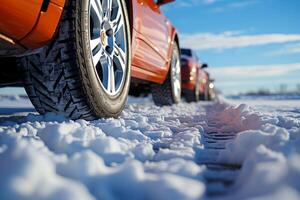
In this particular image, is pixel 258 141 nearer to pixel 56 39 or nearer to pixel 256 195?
pixel 256 195

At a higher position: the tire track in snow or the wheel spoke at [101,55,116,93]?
the wheel spoke at [101,55,116,93]

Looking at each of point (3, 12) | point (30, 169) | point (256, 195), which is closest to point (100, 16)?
point (3, 12)

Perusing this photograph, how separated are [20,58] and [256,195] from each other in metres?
1.88

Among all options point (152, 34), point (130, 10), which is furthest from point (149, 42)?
point (130, 10)

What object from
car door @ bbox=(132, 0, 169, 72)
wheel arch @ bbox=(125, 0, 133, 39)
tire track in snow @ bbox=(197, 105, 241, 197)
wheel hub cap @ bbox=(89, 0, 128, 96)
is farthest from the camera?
car door @ bbox=(132, 0, 169, 72)

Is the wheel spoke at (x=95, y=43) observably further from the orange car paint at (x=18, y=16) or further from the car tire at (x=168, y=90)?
the car tire at (x=168, y=90)

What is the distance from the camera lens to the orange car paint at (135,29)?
174 centimetres

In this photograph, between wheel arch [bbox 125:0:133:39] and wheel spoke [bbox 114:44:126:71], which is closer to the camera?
wheel spoke [bbox 114:44:126:71]

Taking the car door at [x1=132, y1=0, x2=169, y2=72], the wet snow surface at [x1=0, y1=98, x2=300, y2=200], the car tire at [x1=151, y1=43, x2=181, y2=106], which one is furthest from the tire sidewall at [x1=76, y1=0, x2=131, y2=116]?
the car tire at [x1=151, y1=43, x2=181, y2=106]

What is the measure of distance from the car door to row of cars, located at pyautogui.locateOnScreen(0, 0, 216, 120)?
0.12 meters

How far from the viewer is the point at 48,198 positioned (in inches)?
34.9

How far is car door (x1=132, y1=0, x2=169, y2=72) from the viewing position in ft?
11.4

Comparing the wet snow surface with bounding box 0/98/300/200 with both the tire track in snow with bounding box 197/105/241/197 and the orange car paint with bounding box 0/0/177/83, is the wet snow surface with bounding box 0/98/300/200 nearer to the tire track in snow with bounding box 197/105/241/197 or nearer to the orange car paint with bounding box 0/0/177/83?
the tire track in snow with bounding box 197/105/241/197

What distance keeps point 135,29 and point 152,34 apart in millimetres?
734
